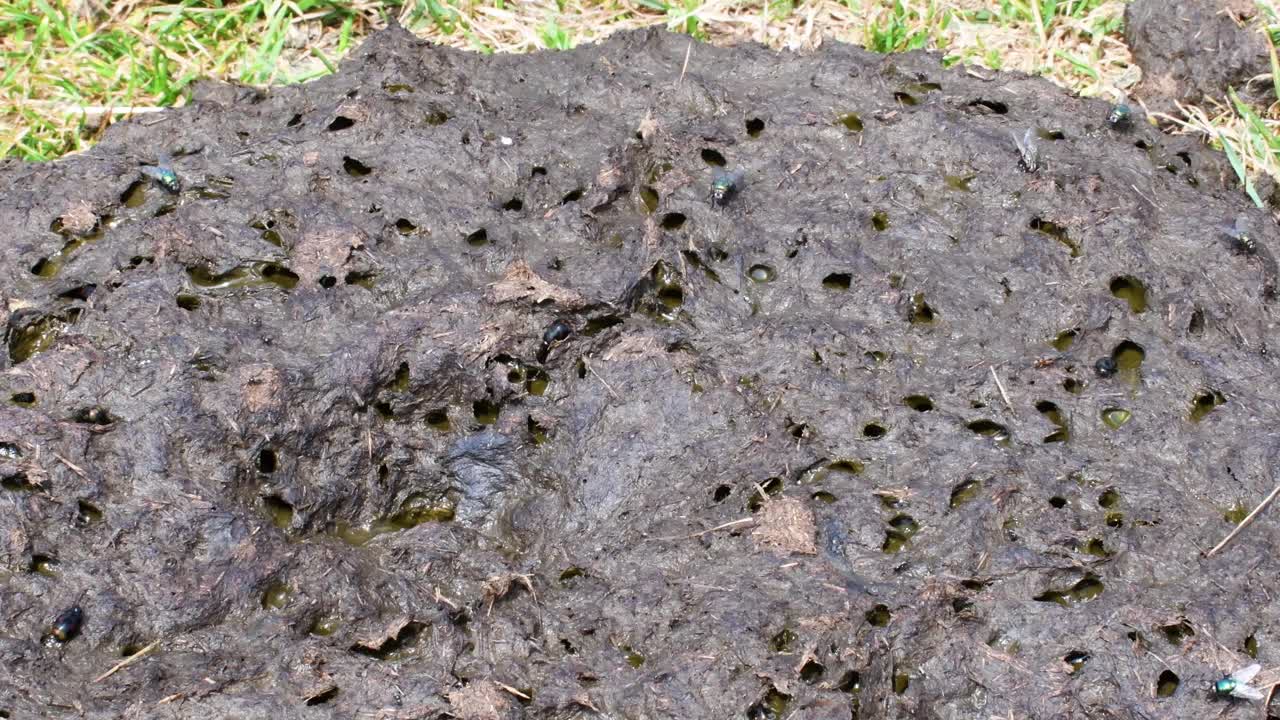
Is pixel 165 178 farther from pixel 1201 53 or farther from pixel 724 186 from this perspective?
pixel 1201 53

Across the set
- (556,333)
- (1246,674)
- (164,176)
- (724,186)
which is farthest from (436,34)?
(1246,674)

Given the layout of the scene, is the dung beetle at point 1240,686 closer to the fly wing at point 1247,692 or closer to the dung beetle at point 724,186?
the fly wing at point 1247,692

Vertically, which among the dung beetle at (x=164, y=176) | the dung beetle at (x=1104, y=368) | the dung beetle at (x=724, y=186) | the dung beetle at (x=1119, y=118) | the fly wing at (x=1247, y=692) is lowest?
the fly wing at (x=1247, y=692)

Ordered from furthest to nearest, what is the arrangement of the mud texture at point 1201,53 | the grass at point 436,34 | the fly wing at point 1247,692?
the grass at point 436,34
the mud texture at point 1201,53
the fly wing at point 1247,692

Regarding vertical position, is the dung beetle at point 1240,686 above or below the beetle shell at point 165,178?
below

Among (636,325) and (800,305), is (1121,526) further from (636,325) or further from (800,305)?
(636,325)

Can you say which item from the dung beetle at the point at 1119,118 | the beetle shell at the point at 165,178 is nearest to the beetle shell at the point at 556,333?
the beetle shell at the point at 165,178
